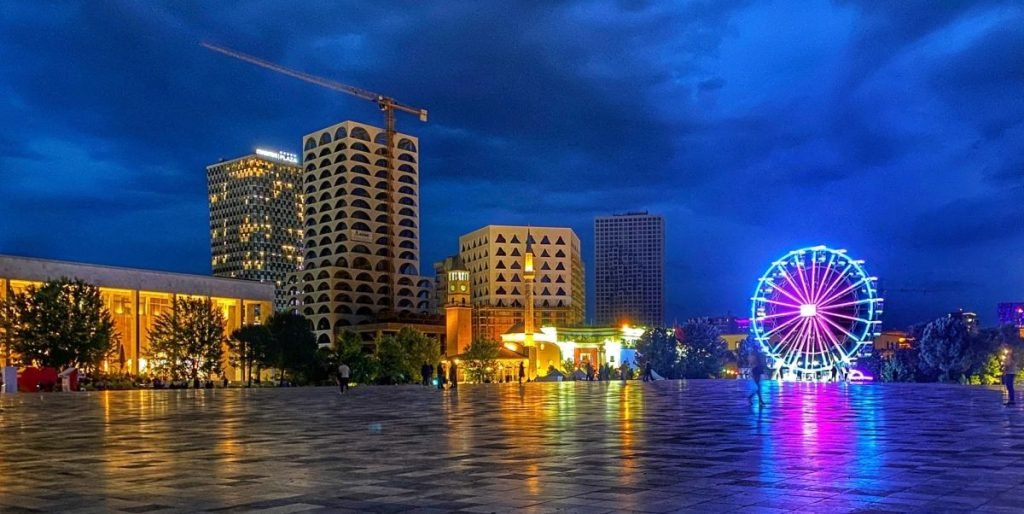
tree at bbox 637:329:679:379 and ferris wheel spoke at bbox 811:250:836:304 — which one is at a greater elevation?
ferris wheel spoke at bbox 811:250:836:304

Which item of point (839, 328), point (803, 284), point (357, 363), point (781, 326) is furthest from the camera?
point (357, 363)

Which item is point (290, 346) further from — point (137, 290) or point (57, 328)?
point (137, 290)

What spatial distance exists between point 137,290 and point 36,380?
3771cm

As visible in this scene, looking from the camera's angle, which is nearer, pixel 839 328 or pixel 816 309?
pixel 839 328

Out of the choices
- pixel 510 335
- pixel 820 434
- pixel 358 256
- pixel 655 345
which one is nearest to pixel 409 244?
pixel 358 256

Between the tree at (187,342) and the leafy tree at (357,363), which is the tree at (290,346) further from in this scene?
the leafy tree at (357,363)

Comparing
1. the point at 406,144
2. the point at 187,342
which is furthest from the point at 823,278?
the point at 406,144

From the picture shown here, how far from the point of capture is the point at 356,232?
162 metres

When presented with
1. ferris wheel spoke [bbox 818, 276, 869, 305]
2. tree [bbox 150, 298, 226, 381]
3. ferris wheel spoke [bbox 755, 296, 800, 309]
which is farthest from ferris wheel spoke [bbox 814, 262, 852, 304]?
tree [bbox 150, 298, 226, 381]

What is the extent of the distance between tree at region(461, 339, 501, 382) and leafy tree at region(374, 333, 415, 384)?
12613mm

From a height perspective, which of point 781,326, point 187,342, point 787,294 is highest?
point 787,294

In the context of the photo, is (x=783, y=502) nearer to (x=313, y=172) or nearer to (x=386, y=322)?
(x=386, y=322)

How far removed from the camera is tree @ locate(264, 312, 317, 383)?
81062 millimetres

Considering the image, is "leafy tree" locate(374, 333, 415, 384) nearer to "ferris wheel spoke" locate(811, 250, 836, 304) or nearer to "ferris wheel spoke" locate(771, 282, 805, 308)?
"ferris wheel spoke" locate(771, 282, 805, 308)
